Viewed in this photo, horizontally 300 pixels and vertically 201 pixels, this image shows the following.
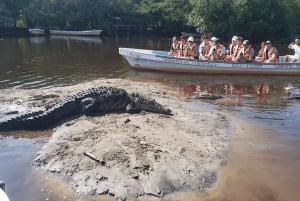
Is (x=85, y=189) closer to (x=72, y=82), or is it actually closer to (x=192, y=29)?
(x=72, y=82)

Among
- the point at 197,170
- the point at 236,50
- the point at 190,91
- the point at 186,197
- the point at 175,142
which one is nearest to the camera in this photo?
the point at 186,197

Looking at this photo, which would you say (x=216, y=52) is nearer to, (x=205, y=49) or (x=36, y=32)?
(x=205, y=49)

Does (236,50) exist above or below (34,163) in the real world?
above

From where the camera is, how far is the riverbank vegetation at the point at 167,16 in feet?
106

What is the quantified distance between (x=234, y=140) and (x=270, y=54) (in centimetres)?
942

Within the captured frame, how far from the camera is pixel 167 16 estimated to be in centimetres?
3822

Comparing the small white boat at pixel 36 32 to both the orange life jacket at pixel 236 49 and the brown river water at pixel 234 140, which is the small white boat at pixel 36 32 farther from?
the orange life jacket at pixel 236 49

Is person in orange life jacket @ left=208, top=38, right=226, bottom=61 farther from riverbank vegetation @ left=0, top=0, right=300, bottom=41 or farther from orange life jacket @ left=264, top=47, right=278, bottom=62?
riverbank vegetation @ left=0, top=0, right=300, bottom=41

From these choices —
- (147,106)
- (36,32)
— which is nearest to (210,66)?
(147,106)

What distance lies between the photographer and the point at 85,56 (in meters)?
21.5

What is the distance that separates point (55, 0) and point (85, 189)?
126 ft

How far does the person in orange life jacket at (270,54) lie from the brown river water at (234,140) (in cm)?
85

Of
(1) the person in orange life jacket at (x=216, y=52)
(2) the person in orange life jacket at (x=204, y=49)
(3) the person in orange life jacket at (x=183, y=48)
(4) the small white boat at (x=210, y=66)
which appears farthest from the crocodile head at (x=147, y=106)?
(3) the person in orange life jacket at (x=183, y=48)

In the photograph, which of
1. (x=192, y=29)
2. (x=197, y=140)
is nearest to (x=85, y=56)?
(x=197, y=140)
